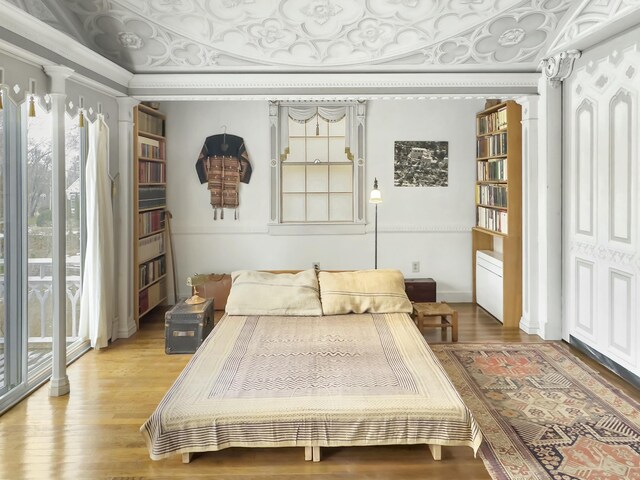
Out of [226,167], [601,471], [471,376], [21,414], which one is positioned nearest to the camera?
[601,471]

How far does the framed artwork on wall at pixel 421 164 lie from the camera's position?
6777mm

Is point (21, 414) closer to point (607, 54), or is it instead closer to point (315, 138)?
point (315, 138)

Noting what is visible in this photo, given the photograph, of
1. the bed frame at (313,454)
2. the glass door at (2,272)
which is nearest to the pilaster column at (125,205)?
the glass door at (2,272)

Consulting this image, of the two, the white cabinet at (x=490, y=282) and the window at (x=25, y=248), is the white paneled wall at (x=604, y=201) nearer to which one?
the white cabinet at (x=490, y=282)

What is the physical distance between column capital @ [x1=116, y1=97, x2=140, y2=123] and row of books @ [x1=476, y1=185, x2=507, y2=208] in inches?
149

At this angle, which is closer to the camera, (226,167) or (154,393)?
(154,393)

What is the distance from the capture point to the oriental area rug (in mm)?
2873

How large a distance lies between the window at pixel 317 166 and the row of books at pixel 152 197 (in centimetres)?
129

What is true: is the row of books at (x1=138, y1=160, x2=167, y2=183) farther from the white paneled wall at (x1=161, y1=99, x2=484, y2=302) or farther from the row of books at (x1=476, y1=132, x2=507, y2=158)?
the row of books at (x1=476, y1=132, x2=507, y2=158)

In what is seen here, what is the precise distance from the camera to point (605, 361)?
4.45 meters

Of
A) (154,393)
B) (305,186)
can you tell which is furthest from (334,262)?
(154,393)

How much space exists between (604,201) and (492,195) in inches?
71.6

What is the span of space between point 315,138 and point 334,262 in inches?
59.9

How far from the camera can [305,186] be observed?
6824mm
